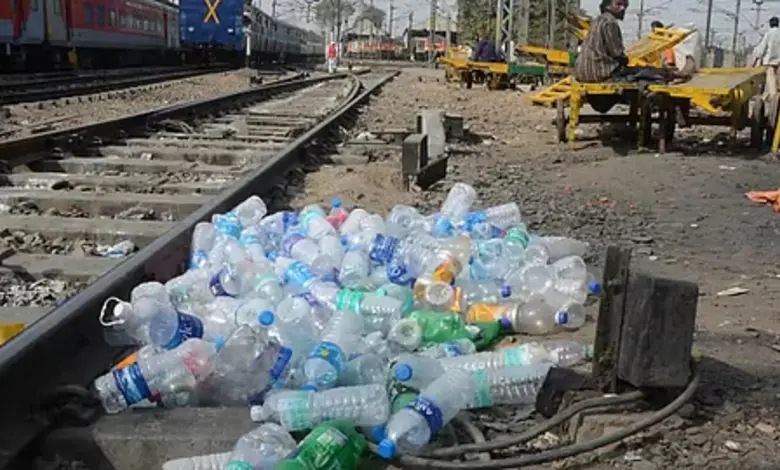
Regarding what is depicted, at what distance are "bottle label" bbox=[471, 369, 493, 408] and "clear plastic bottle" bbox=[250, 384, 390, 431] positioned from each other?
0.33 m

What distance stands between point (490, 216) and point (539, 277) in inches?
55.5

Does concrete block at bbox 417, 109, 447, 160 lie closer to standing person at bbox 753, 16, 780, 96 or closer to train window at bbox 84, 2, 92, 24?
standing person at bbox 753, 16, 780, 96

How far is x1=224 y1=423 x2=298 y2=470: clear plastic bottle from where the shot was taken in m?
2.54

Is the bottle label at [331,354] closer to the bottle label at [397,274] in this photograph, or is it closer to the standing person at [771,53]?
the bottle label at [397,274]

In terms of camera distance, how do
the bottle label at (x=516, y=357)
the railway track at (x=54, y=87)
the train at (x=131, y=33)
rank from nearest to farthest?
the bottle label at (x=516, y=357) → the railway track at (x=54, y=87) → the train at (x=131, y=33)

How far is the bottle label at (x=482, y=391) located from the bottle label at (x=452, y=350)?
1.13ft

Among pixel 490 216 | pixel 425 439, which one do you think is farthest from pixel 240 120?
pixel 425 439

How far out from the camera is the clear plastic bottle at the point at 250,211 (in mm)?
5246

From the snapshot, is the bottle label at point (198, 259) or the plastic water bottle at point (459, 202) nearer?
the bottle label at point (198, 259)

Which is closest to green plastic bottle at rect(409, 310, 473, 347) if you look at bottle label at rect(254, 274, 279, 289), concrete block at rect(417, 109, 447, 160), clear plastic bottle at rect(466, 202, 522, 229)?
bottle label at rect(254, 274, 279, 289)

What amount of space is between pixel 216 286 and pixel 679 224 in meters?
3.63

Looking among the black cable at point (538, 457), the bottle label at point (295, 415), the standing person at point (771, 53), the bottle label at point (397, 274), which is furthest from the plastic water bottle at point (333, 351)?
the standing person at point (771, 53)

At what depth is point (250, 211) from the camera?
5.37m

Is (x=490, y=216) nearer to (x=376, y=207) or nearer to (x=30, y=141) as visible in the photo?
(x=376, y=207)
